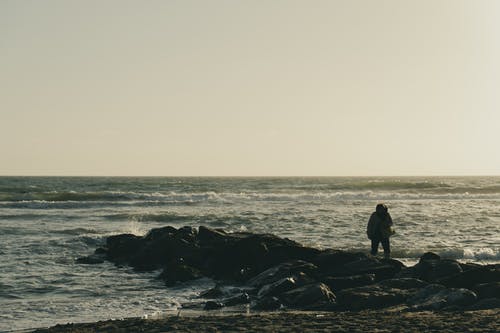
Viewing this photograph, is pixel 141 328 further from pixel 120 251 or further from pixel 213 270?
pixel 120 251

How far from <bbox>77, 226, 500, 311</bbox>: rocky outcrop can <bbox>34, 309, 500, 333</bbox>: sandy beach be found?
0.90 meters

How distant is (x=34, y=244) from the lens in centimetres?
2198

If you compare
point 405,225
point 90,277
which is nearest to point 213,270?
point 90,277

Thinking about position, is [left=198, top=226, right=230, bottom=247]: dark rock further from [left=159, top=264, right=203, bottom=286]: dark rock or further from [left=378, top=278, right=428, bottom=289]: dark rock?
[left=378, top=278, right=428, bottom=289]: dark rock

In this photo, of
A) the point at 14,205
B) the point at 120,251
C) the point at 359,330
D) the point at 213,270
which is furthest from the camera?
the point at 14,205

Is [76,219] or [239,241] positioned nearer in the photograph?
[239,241]

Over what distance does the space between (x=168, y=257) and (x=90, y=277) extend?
3116 mm

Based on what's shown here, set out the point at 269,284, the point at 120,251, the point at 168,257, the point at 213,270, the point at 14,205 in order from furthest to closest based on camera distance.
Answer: the point at 14,205 < the point at 120,251 < the point at 168,257 < the point at 213,270 < the point at 269,284

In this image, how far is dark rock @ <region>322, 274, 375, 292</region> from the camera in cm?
1391

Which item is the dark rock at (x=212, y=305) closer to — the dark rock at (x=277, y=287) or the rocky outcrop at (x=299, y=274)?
the rocky outcrop at (x=299, y=274)

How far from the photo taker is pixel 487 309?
1177 cm

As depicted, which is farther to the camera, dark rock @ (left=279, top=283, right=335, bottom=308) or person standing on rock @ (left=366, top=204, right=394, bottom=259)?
person standing on rock @ (left=366, top=204, right=394, bottom=259)

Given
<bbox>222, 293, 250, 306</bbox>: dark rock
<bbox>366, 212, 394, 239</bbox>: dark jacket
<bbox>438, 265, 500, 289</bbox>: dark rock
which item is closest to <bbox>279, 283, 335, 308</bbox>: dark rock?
<bbox>222, 293, 250, 306</bbox>: dark rock

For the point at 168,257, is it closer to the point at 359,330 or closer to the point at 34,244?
the point at 34,244
